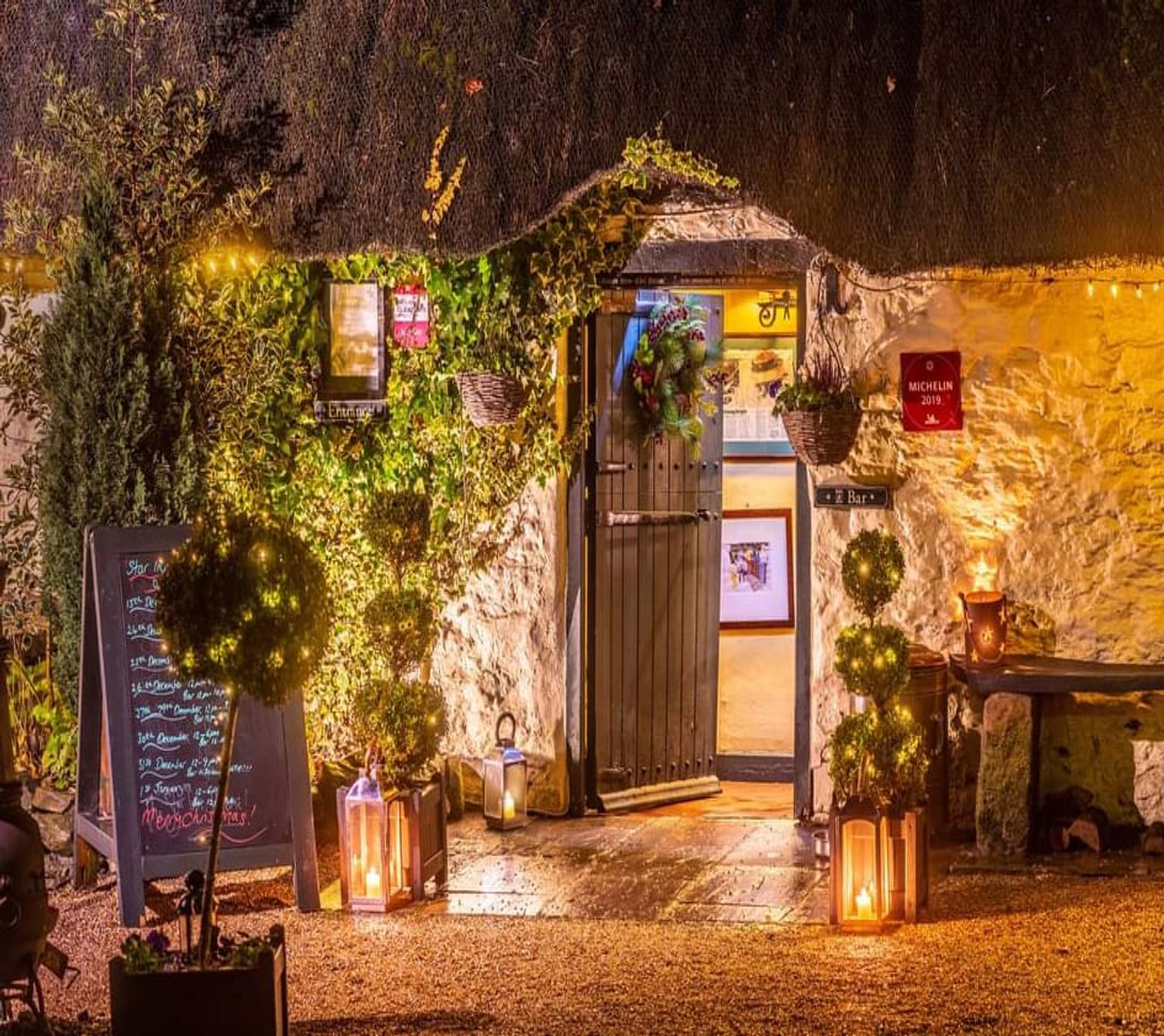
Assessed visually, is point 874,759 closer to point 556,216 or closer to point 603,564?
point 603,564

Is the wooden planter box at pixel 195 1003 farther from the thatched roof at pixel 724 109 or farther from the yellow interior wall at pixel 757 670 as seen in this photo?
the yellow interior wall at pixel 757 670

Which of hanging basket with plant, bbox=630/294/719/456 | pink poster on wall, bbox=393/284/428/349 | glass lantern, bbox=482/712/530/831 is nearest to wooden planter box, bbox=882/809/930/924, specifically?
glass lantern, bbox=482/712/530/831

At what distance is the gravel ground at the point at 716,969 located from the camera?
5547mm

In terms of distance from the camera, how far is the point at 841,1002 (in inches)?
224

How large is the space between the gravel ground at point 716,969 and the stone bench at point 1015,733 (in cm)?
37

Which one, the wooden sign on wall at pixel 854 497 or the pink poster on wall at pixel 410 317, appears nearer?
the wooden sign on wall at pixel 854 497

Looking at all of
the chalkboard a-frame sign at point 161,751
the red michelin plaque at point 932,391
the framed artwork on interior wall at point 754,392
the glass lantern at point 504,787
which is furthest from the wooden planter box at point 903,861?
the framed artwork on interior wall at point 754,392

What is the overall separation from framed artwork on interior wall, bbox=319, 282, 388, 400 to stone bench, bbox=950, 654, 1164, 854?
3.09 m

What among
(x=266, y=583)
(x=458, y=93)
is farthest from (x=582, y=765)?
(x=266, y=583)

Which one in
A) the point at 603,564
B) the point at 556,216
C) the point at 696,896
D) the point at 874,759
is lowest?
the point at 696,896

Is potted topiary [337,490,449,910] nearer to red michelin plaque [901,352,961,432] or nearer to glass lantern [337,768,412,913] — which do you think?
glass lantern [337,768,412,913]

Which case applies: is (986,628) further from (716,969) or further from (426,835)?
(426,835)

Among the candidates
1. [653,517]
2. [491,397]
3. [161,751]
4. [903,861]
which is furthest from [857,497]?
[161,751]

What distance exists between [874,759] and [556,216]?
3022mm
